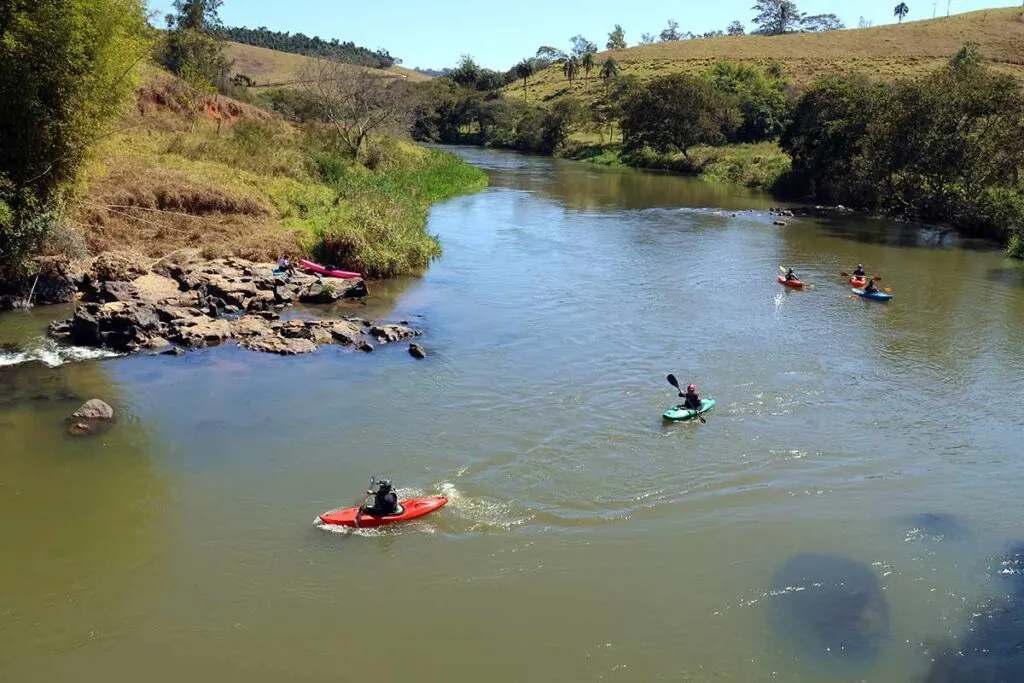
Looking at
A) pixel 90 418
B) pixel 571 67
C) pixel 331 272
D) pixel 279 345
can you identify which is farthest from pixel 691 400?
pixel 571 67

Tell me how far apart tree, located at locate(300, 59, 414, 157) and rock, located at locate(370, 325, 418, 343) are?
105 feet

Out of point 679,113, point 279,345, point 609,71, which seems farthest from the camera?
point 609,71

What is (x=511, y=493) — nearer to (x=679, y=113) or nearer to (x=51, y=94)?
(x=51, y=94)

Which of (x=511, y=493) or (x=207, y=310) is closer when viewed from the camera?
(x=511, y=493)

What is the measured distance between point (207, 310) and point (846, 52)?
119 metres

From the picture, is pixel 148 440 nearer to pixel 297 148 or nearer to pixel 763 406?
pixel 763 406

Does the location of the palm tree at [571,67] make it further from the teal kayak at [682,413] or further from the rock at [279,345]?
the teal kayak at [682,413]

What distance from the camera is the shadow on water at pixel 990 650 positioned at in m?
10.2

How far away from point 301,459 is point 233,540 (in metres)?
2.87

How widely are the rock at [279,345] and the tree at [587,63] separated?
366 ft

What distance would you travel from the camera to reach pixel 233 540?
41.8 ft

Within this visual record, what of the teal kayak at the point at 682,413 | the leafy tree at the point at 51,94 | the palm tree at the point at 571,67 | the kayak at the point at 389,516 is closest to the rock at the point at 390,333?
the teal kayak at the point at 682,413

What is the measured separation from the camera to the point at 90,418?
16.4m

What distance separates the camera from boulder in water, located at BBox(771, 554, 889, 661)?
10.7 metres
